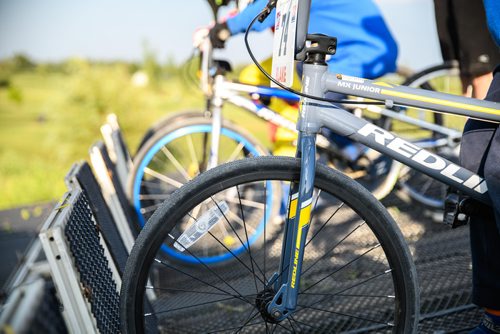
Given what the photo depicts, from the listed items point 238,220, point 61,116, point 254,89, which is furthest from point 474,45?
point 61,116

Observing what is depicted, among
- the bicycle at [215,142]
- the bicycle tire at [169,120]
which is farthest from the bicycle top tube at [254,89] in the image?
the bicycle tire at [169,120]

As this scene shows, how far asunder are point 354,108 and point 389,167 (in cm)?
47

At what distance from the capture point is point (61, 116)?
4574 millimetres

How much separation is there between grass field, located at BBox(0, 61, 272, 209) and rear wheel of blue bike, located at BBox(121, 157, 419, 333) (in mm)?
1719

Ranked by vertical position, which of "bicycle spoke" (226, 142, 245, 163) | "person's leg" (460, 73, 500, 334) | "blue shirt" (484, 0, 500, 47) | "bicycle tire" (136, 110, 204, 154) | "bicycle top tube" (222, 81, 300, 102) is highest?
"bicycle tire" (136, 110, 204, 154)

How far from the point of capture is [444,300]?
2.02 m

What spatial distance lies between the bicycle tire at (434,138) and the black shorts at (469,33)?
0.27 m

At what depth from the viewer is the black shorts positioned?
2.51 m

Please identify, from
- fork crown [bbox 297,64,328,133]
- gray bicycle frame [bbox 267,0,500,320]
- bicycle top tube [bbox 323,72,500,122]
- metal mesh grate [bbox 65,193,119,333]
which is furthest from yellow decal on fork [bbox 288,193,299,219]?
metal mesh grate [bbox 65,193,119,333]

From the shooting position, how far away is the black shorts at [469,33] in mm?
2508

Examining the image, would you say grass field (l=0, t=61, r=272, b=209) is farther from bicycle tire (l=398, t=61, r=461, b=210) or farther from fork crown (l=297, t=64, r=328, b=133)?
fork crown (l=297, t=64, r=328, b=133)

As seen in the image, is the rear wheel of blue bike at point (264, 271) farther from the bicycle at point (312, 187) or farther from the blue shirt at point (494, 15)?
the blue shirt at point (494, 15)

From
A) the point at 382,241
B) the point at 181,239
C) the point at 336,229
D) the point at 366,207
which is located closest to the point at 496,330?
the point at 382,241

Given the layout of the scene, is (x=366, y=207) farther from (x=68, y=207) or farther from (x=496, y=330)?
(x=68, y=207)
